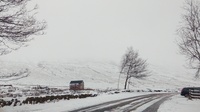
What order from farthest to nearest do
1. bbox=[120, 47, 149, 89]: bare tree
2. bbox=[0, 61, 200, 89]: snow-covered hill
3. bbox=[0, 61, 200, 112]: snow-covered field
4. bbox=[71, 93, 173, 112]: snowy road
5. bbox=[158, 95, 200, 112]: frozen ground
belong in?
bbox=[0, 61, 200, 89]: snow-covered hill, bbox=[120, 47, 149, 89]: bare tree, bbox=[158, 95, 200, 112]: frozen ground, bbox=[71, 93, 173, 112]: snowy road, bbox=[0, 61, 200, 112]: snow-covered field

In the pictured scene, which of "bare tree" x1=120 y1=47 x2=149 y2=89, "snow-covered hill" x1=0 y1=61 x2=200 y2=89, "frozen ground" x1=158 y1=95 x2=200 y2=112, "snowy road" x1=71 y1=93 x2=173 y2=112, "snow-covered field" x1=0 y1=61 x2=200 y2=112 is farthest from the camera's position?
"snow-covered hill" x1=0 y1=61 x2=200 y2=89

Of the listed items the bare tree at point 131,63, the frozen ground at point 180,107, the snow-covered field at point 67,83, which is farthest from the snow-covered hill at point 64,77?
the frozen ground at point 180,107

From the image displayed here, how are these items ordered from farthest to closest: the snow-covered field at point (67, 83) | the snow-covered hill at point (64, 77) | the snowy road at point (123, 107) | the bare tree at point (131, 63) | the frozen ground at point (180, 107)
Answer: the snow-covered hill at point (64, 77) < the bare tree at point (131, 63) < the frozen ground at point (180, 107) < the snowy road at point (123, 107) < the snow-covered field at point (67, 83)

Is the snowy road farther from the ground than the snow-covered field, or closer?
closer

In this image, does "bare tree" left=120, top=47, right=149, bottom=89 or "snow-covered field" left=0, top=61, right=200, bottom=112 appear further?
"bare tree" left=120, top=47, right=149, bottom=89

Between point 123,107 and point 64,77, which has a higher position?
point 64,77

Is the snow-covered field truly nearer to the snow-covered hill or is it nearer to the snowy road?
the snow-covered hill

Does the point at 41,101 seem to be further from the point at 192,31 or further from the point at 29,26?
the point at 192,31

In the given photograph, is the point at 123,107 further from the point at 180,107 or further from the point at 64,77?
the point at 64,77

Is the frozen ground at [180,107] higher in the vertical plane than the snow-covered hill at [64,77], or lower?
lower

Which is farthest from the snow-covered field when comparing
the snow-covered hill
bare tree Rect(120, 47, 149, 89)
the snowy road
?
bare tree Rect(120, 47, 149, 89)

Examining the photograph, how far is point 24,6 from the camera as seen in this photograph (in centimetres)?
1269

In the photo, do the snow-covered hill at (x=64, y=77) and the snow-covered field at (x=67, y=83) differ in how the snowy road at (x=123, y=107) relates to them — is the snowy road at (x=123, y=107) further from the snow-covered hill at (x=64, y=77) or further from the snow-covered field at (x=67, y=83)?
the snow-covered hill at (x=64, y=77)

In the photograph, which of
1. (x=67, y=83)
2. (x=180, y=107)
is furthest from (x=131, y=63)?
(x=180, y=107)
